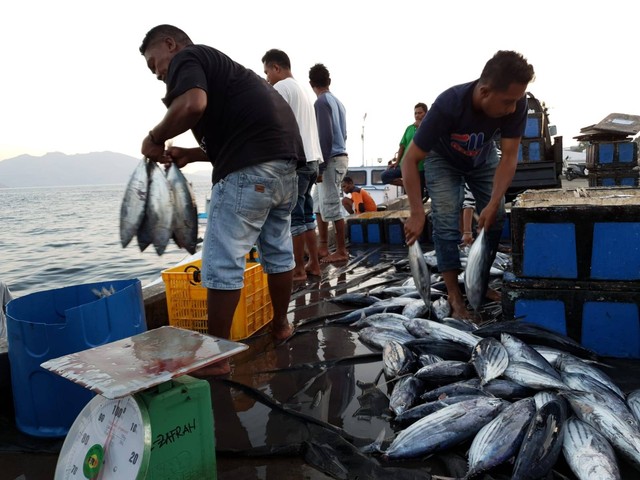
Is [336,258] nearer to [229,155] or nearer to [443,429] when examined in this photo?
[229,155]

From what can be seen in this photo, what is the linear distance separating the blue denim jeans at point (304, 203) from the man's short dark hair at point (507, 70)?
2.29 m

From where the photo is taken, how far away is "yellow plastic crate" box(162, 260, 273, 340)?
12.4ft

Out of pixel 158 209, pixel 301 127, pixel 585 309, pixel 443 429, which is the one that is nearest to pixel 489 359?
pixel 443 429

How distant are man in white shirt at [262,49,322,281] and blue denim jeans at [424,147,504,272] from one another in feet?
4.88

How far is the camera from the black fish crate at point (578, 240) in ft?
9.95

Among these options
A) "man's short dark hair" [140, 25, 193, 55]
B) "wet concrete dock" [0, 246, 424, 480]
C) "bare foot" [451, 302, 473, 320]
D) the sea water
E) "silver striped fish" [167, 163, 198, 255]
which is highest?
"man's short dark hair" [140, 25, 193, 55]

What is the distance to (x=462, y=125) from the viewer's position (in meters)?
3.65

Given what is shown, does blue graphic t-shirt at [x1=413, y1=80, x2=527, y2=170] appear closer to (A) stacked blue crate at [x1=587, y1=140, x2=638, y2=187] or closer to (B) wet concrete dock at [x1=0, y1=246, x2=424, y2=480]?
(B) wet concrete dock at [x1=0, y1=246, x2=424, y2=480]

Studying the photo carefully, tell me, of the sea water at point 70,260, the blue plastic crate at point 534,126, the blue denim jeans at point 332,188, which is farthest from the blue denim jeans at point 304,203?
the blue plastic crate at point 534,126

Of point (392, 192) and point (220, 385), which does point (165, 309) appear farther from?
point (392, 192)

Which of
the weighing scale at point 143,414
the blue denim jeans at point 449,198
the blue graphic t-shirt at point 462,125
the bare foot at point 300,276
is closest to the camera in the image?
the weighing scale at point 143,414

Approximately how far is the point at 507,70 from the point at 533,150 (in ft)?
30.7

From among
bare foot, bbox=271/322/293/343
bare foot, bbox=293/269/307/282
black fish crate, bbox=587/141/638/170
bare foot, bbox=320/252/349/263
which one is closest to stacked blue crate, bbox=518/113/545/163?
black fish crate, bbox=587/141/638/170

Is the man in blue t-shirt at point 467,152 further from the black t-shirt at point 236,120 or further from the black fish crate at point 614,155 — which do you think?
the black fish crate at point 614,155
